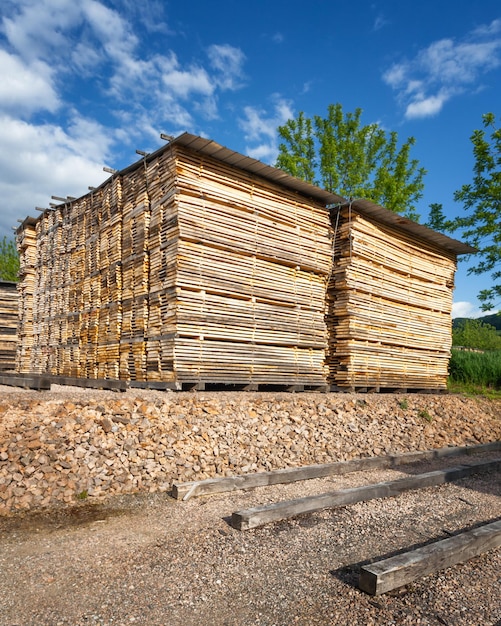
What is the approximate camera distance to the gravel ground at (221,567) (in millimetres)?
3611

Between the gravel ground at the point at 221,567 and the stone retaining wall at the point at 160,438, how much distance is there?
47 cm

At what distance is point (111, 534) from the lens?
203 inches

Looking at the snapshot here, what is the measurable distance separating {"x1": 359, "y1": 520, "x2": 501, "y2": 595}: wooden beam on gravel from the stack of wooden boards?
6584 millimetres

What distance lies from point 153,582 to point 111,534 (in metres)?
1.33

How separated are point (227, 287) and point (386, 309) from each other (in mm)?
Result: 6092

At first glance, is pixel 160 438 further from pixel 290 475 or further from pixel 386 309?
pixel 386 309

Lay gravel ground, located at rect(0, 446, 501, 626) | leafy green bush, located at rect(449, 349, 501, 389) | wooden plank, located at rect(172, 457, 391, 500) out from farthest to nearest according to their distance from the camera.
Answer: leafy green bush, located at rect(449, 349, 501, 389) < wooden plank, located at rect(172, 457, 391, 500) < gravel ground, located at rect(0, 446, 501, 626)

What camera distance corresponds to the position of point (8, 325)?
66.9ft

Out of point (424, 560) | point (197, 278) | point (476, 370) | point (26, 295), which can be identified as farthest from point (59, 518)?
point (476, 370)

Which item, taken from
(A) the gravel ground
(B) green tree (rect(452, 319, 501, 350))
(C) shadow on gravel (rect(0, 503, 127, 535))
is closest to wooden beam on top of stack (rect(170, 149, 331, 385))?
(C) shadow on gravel (rect(0, 503, 127, 535))

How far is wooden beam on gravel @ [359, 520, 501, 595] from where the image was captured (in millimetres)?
3867

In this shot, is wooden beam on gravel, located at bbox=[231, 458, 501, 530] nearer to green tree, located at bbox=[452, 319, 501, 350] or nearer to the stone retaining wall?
the stone retaining wall

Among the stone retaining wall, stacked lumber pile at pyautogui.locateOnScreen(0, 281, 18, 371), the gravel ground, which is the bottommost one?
the gravel ground

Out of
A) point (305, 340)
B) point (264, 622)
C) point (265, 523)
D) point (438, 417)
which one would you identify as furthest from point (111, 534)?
point (438, 417)
